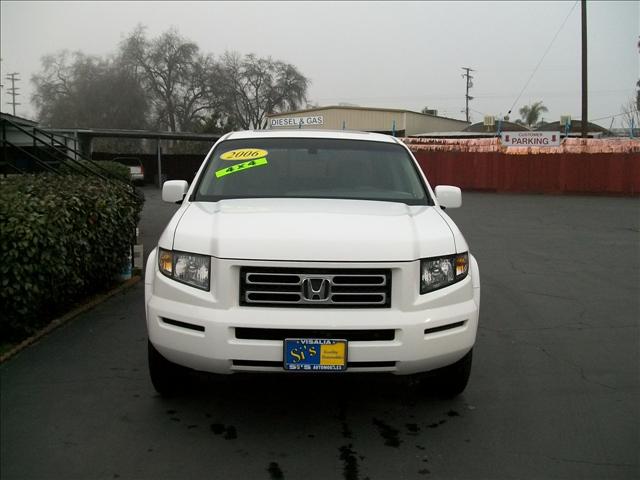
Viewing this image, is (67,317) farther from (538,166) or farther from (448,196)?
(538,166)

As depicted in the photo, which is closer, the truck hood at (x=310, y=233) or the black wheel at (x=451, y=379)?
the truck hood at (x=310, y=233)

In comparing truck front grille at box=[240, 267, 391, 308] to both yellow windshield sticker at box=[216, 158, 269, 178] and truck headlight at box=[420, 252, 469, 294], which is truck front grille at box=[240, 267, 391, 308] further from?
yellow windshield sticker at box=[216, 158, 269, 178]

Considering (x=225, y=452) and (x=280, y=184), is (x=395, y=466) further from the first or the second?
(x=280, y=184)

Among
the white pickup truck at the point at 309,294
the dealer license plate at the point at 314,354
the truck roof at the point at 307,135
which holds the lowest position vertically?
the dealer license plate at the point at 314,354

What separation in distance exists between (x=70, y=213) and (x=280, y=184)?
2.09m

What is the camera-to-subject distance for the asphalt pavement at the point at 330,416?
3.36m

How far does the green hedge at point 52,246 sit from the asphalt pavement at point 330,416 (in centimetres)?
33

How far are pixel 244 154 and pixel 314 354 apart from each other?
2140mm

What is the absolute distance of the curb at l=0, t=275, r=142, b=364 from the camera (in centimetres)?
500

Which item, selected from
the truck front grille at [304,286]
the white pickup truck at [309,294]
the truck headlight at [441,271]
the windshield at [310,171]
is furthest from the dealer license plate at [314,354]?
the windshield at [310,171]

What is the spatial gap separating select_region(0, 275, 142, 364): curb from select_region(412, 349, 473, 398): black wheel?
120 inches

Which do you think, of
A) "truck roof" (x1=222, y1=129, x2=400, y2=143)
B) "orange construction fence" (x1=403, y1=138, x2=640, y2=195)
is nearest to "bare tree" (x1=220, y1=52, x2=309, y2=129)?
"orange construction fence" (x1=403, y1=138, x2=640, y2=195)

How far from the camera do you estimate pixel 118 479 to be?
10.4 feet

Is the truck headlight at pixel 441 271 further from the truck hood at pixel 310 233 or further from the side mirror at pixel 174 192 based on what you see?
the side mirror at pixel 174 192
